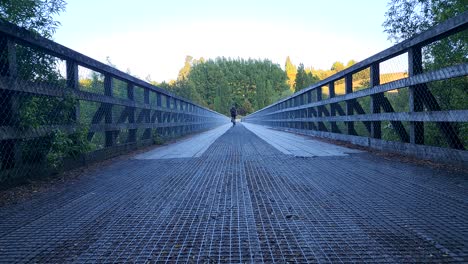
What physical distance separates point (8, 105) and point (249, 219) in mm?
2891

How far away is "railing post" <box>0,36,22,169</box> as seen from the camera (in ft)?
10.9

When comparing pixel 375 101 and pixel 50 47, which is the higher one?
pixel 50 47

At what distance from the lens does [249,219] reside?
2211mm

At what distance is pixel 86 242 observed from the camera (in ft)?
6.18

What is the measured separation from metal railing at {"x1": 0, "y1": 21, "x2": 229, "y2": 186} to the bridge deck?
65 cm

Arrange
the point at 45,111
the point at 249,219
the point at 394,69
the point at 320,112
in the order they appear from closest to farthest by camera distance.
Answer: the point at 249,219
the point at 45,111
the point at 394,69
the point at 320,112

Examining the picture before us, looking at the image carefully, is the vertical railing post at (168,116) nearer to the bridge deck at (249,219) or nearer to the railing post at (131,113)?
the railing post at (131,113)

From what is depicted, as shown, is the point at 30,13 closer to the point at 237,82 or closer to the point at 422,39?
the point at 422,39

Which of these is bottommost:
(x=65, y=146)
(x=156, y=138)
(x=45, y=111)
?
(x=156, y=138)

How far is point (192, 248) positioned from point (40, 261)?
785 millimetres

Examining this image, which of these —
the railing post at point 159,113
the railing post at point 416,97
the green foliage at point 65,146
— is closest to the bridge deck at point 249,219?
the green foliage at point 65,146

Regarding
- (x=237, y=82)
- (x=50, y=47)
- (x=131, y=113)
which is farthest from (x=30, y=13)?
(x=237, y=82)

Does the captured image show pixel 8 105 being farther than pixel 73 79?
No

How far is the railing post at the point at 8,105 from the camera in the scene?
10.9 feet
